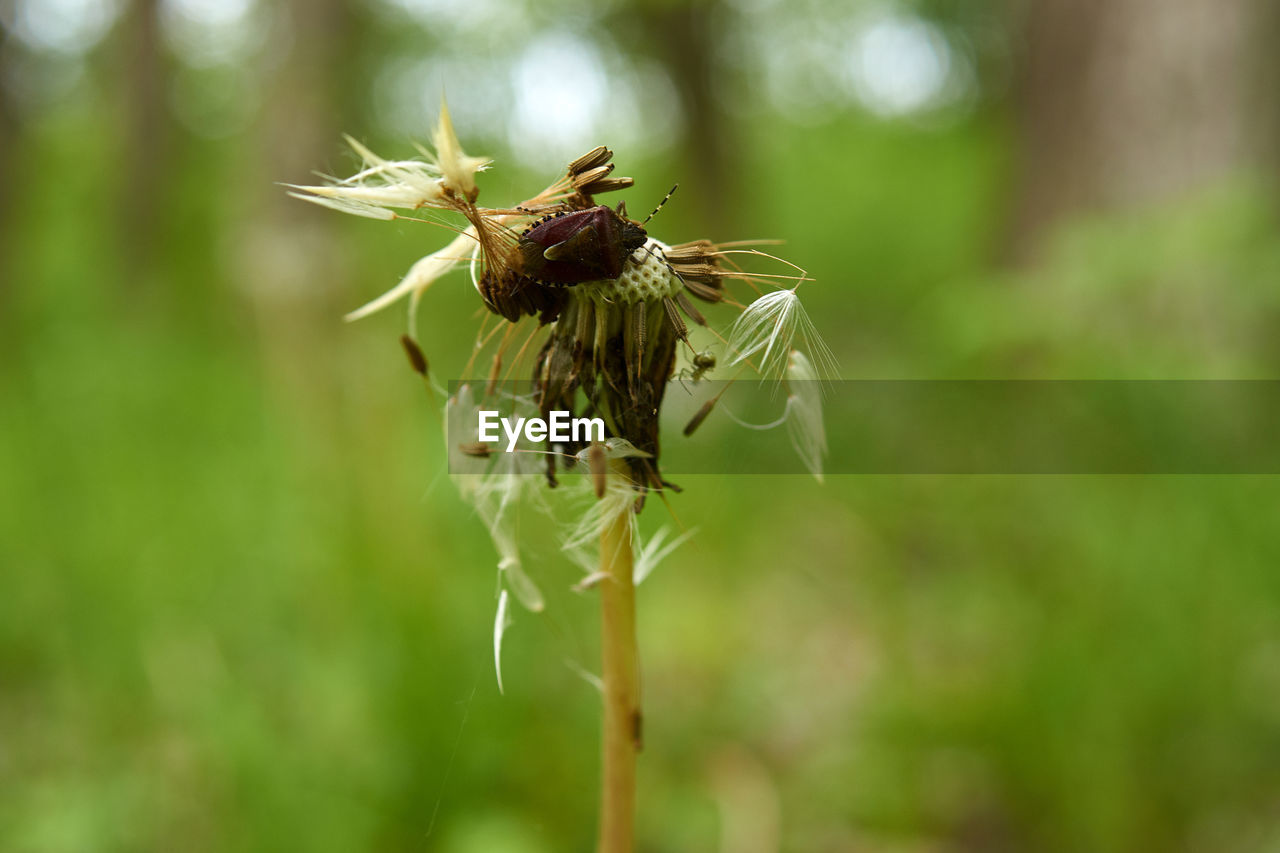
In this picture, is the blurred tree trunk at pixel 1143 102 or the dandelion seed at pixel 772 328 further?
the blurred tree trunk at pixel 1143 102

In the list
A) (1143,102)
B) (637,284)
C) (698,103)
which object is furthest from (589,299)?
(698,103)

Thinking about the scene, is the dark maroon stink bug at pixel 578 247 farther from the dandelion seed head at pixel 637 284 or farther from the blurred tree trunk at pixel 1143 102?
the blurred tree trunk at pixel 1143 102

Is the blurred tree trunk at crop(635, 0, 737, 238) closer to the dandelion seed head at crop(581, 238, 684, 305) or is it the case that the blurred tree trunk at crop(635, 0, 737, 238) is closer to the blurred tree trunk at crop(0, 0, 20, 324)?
the blurred tree trunk at crop(0, 0, 20, 324)

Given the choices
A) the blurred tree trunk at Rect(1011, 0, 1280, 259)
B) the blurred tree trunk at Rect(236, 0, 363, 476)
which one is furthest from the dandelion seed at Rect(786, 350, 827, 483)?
the blurred tree trunk at Rect(1011, 0, 1280, 259)

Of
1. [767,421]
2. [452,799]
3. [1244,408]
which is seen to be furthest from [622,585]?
[1244,408]

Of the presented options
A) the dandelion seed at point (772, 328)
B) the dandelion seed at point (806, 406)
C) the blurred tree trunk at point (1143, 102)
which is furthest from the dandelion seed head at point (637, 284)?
the blurred tree trunk at point (1143, 102)

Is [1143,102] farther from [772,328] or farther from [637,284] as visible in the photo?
[637,284]
